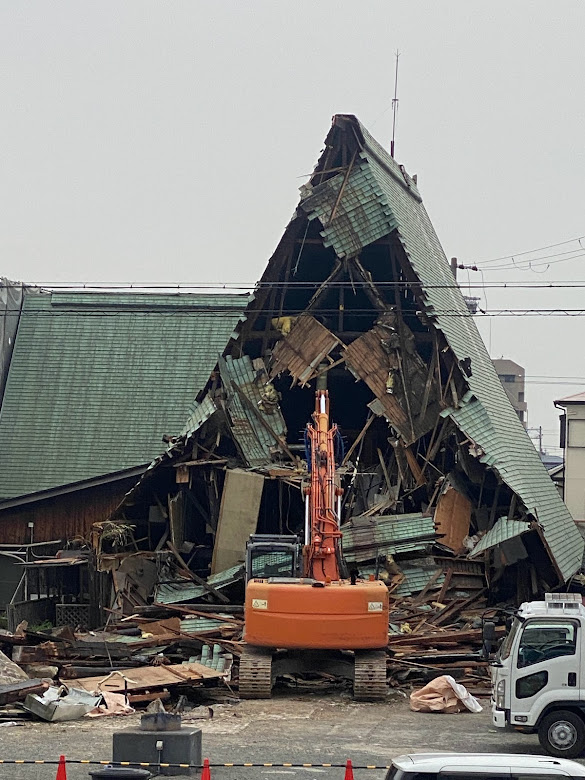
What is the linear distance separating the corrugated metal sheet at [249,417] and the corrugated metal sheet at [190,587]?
329cm

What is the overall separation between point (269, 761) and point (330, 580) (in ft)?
22.1

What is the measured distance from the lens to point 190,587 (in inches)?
1191

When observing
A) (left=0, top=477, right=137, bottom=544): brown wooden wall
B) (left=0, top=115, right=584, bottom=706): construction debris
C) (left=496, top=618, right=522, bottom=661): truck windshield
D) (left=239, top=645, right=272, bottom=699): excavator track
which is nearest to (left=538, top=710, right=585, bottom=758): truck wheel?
(left=496, top=618, right=522, bottom=661): truck windshield

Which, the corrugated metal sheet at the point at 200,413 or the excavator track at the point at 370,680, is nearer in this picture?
the excavator track at the point at 370,680

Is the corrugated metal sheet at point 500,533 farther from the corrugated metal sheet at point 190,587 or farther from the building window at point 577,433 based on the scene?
the building window at point 577,433

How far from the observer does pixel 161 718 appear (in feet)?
51.0

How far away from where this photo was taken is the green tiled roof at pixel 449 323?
30172mm

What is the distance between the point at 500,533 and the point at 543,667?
10808mm

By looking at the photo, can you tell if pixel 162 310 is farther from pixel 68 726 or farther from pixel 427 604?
pixel 68 726

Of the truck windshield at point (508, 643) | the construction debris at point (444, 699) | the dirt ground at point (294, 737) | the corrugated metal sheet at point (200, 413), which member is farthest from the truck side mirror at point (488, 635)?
the corrugated metal sheet at point (200, 413)

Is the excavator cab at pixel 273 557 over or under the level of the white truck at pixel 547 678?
over

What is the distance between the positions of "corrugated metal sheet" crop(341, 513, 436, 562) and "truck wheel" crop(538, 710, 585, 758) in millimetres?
11600

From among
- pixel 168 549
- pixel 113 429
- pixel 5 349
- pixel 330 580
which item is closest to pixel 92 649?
pixel 330 580

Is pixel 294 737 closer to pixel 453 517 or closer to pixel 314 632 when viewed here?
pixel 314 632
